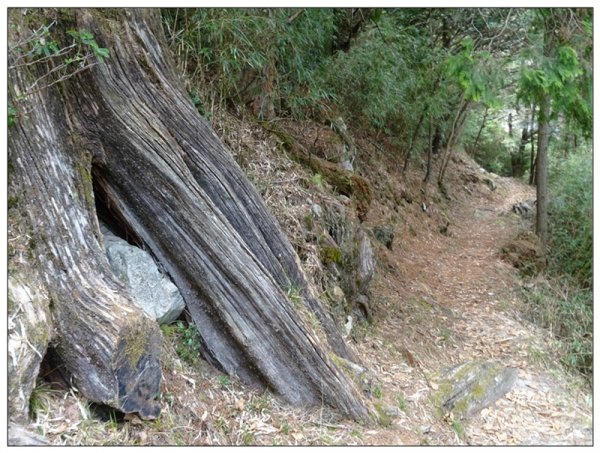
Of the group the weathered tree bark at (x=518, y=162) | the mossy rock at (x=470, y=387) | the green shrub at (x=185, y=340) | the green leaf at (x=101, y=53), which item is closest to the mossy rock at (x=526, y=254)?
the mossy rock at (x=470, y=387)

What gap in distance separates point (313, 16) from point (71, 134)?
11.9 ft

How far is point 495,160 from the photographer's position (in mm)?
19203

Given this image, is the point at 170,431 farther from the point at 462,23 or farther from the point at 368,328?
the point at 462,23

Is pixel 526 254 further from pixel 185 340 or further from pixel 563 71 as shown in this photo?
pixel 185 340

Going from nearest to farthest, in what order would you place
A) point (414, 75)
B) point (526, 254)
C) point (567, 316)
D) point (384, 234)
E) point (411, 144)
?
point (567, 316), point (384, 234), point (414, 75), point (526, 254), point (411, 144)

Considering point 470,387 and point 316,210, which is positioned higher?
point 316,210

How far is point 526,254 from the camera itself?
315 inches

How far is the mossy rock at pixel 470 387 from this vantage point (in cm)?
407

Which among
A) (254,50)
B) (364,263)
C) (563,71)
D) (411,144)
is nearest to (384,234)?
(364,263)

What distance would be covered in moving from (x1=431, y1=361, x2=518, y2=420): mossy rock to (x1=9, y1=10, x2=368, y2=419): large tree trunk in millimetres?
1077

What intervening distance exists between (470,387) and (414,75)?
5.42 meters

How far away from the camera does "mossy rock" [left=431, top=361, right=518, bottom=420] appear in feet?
13.4

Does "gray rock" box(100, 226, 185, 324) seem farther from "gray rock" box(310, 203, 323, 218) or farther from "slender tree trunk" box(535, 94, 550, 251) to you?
"slender tree trunk" box(535, 94, 550, 251)

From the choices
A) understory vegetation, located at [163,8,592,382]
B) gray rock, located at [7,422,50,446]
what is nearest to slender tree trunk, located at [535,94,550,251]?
understory vegetation, located at [163,8,592,382]
